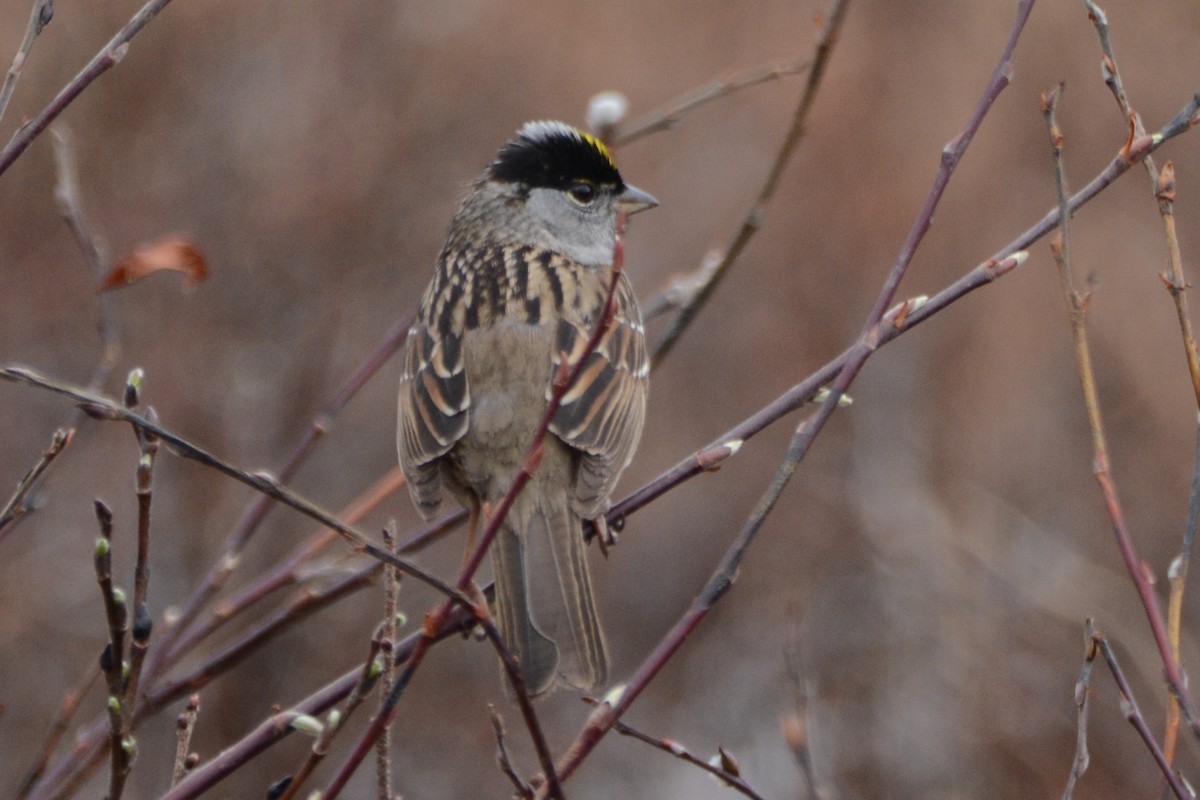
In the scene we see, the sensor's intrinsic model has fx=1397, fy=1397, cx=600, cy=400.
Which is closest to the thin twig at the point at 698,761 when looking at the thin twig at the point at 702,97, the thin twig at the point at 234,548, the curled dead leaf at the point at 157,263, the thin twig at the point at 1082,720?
the thin twig at the point at 1082,720

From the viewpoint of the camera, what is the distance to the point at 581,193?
178 inches

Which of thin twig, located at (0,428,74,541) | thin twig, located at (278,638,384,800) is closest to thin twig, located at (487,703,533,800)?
thin twig, located at (278,638,384,800)

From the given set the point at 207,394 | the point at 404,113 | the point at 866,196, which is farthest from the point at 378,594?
the point at 866,196

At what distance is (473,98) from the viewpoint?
7656mm

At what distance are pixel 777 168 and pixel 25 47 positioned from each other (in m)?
1.62

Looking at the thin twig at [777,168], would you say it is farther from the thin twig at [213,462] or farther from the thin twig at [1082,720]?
the thin twig at [213,462]

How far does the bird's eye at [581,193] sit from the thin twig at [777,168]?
1.18 m

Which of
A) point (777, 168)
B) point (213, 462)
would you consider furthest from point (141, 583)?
point (777, 168)

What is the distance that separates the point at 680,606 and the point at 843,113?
3422 mm

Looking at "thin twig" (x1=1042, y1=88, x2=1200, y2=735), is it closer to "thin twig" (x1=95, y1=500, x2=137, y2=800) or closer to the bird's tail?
the bird's tail

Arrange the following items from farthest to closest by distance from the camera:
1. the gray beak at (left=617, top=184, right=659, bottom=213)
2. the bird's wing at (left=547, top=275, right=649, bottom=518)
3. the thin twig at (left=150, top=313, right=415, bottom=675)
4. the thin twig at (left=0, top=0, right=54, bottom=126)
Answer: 1. the gray beak at (left=617, top=184, right=659, bottom=213)
2. the bird's wing at (left=547, top=275, right=649, bottom=518)
3. the thin twig at (left=150, top=313, right=415, bottom=675)
4. the thin twig at (left=0, top=0, right=54, bottom=126)

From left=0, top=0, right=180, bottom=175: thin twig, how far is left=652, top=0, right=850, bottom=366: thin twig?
1.38 metres

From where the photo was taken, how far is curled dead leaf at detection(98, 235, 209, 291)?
2.60 m

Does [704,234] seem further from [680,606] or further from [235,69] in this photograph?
[235,69]
